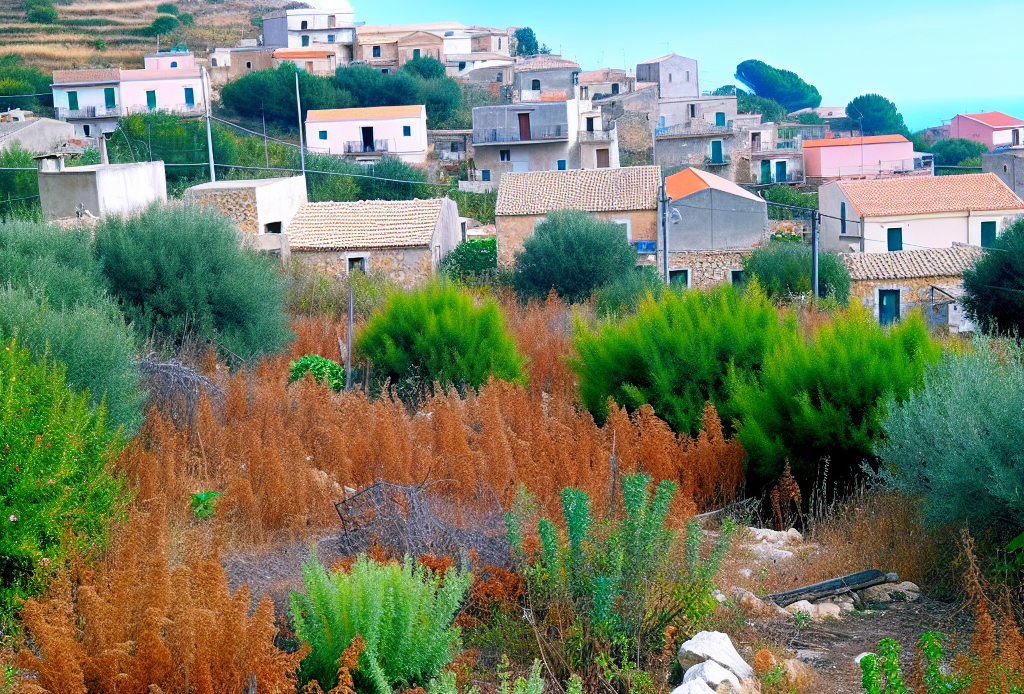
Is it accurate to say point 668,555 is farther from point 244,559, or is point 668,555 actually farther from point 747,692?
point 244,559

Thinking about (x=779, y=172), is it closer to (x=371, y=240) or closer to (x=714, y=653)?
(x=371, y=240)

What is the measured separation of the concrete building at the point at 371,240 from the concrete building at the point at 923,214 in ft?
52.7

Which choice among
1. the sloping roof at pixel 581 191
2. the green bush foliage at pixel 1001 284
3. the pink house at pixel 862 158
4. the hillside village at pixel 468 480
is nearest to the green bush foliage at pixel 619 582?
the hillside village at pixel 468 480

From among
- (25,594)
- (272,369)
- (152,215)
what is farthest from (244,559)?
(152,215)

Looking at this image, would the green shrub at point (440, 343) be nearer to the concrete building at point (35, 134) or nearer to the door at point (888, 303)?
the door at point (888, 303)

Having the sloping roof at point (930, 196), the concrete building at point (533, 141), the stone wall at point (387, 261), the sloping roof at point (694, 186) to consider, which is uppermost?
the concrete building at point (533, 141)

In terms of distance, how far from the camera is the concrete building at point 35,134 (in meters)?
39.5

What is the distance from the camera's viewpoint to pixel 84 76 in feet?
179

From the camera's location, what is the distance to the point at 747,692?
450 centimetres

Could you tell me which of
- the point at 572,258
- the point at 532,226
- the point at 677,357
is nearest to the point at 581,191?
the point at 532,226

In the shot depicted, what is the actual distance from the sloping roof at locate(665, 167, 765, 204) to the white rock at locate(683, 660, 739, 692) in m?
25.8

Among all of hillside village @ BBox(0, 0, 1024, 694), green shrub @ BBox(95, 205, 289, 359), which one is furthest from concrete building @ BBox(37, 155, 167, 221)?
green shrub @ BBox(95, 205, 289, 359)

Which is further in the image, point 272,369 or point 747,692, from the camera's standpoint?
point 272,369

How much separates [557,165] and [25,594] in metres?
46.2
